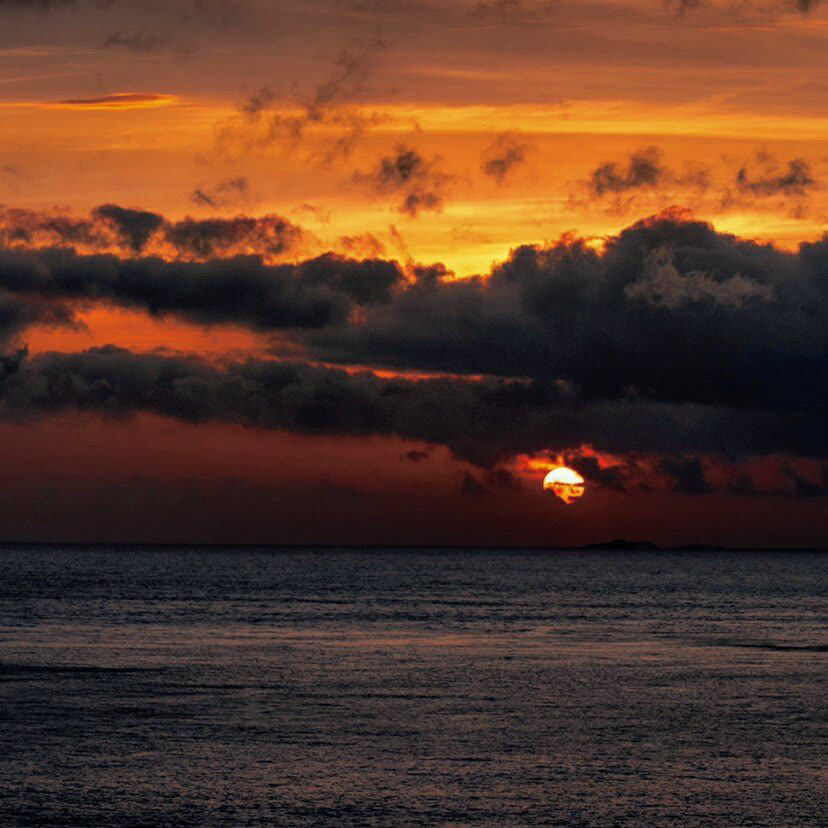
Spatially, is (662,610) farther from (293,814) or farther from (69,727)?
(293,814)

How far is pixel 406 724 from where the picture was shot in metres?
43.1

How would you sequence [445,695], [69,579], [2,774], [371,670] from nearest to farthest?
[2,774], [445,695], [371,670], [69,579]

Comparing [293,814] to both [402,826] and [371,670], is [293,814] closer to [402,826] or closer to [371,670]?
[402,826]

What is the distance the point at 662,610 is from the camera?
405 ft

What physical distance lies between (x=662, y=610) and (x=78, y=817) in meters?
99.5

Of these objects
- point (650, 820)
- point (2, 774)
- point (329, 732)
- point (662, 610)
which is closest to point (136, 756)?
point (2, 774)

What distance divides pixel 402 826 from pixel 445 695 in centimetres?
2279

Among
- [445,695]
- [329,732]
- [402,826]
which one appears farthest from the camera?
[445,695]

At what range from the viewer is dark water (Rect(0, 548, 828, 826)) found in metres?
30.9

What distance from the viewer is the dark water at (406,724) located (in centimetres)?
3091

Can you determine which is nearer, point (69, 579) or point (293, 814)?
point (293, 814)

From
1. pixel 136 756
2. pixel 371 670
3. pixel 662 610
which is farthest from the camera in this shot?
pixel 662 610

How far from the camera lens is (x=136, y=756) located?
36531 mm

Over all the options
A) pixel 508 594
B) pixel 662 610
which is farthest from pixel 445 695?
pixel 508 594
